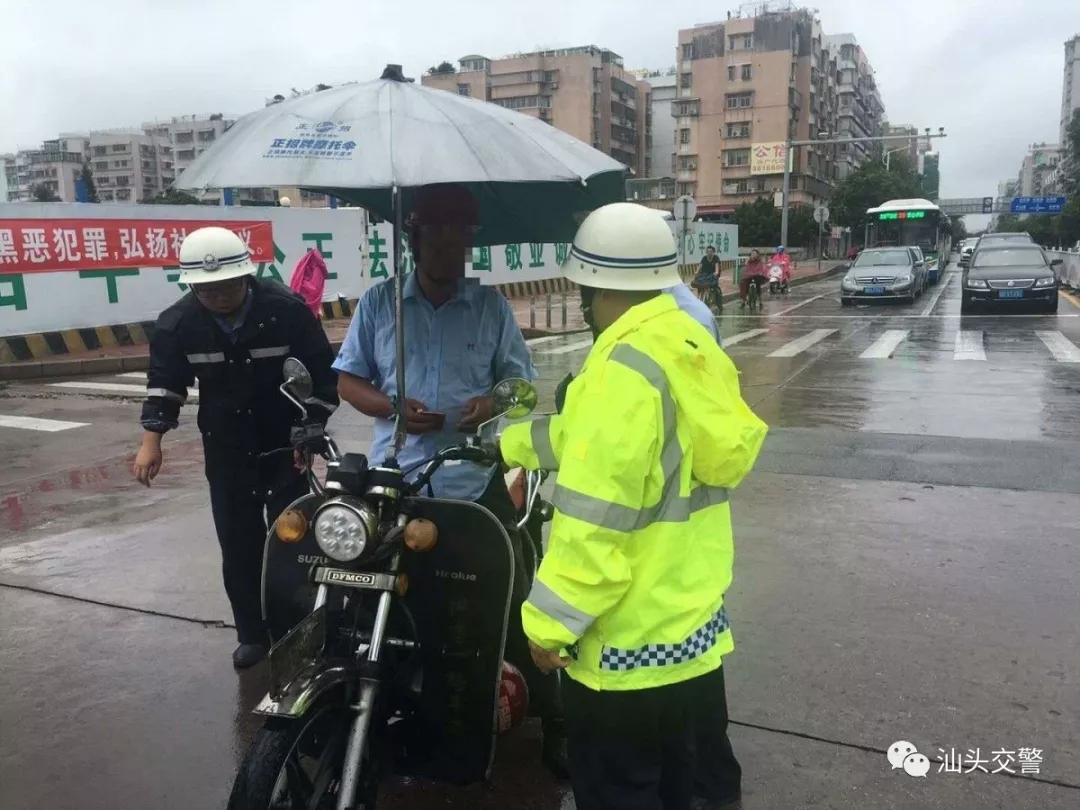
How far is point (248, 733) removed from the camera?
10.7 ft

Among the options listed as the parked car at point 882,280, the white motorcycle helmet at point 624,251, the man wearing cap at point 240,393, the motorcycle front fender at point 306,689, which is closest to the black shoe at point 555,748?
the motorcycle front fender at point 306,689

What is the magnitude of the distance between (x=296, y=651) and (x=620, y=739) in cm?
81

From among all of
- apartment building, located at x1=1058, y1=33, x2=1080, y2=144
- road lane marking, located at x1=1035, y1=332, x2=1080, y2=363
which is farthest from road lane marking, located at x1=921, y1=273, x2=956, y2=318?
apartment building, located at x1=1058, y1=33, x2=1080, y2=144

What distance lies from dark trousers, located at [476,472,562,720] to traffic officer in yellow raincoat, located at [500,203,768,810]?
0.65m

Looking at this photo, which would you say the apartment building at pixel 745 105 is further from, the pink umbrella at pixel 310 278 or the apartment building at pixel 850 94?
the pink umbrella at pixel 310 278

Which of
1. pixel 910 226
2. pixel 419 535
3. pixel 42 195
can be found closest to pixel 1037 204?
pixel 910 226

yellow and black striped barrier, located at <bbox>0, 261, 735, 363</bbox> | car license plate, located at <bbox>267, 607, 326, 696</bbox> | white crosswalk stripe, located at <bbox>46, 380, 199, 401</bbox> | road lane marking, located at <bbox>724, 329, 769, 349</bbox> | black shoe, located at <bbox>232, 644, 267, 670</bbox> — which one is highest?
car license plate, located at <bbox>267, 607, 326, 696</bbox>

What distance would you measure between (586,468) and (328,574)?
828mm

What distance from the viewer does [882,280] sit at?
24266mm

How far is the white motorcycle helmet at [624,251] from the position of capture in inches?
83.3

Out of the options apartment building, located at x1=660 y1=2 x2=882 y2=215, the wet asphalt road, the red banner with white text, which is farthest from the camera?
apartment building, located at x1=660 y1=2 x2=882 y2=215

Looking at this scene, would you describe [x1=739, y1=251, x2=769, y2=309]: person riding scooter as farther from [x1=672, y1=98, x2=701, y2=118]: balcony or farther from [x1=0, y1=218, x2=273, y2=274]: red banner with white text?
[x1=672, y1=98, x2=701, y2=118]: balcony

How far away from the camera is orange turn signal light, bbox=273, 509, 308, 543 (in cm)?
249

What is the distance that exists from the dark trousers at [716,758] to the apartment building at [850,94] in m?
104
